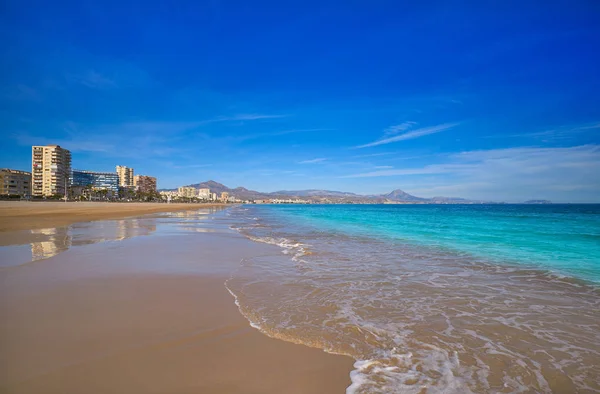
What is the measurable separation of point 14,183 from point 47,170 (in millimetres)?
23050

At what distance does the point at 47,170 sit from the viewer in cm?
13062

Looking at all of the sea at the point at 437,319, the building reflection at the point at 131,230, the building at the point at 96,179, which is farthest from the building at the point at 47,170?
the sea at the point at 437,319

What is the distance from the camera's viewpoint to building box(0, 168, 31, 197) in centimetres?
10519

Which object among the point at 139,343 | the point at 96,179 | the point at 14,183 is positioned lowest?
the point at 139,343

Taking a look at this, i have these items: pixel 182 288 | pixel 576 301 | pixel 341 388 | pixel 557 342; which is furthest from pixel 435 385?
pixel 576 301

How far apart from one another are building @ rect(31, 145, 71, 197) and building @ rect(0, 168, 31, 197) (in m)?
9.91

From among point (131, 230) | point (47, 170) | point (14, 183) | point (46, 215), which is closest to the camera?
point (131, 230)

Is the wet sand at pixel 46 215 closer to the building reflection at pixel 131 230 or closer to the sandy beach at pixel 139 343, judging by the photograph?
the building reflection at pixel 131 230

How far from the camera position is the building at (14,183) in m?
105

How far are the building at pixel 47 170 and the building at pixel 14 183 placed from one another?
32.5 ft

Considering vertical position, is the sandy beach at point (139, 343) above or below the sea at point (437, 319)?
above

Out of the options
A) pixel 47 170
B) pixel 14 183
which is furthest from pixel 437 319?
pixel 47 170

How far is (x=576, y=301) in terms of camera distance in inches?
230

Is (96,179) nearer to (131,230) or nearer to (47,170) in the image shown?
(47,170)
